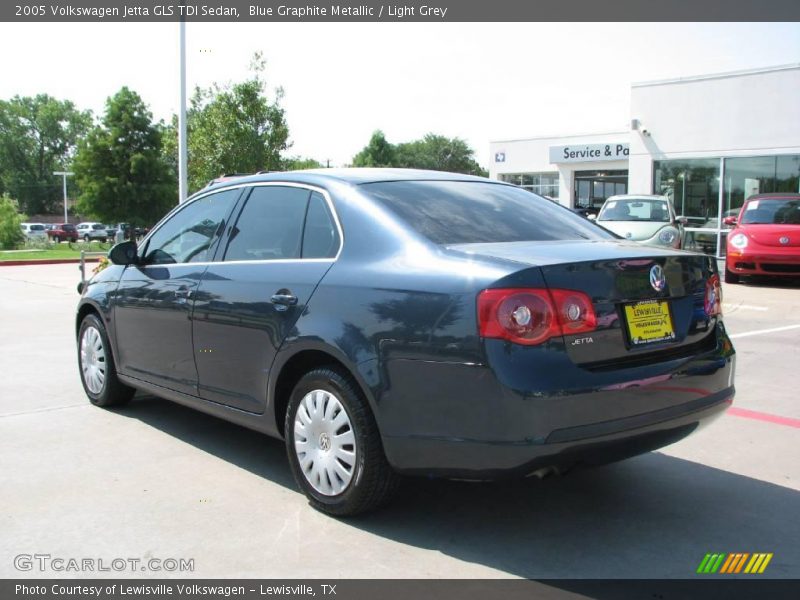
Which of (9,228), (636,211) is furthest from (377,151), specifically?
(636,211)

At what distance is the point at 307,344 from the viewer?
3709mm

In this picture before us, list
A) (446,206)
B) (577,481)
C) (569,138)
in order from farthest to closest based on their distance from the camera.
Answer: (569,138) → (577,481) → (446,206)

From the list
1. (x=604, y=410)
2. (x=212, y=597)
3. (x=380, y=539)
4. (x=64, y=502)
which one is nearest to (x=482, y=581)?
(x=380, y=539)

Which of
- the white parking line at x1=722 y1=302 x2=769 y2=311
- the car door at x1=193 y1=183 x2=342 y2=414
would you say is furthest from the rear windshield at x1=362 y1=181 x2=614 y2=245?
the white parking line at x1=722 y1=302 x2=769 y2=311

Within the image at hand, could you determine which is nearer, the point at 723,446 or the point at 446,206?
the point at 446,206

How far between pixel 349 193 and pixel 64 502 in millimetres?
2157

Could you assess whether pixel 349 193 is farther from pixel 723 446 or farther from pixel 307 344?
pixel 723 446

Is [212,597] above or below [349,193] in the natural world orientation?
below

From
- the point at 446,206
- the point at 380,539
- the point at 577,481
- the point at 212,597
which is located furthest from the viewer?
the point at 577,481

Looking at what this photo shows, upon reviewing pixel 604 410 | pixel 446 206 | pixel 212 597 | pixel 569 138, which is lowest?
pixel 212 597

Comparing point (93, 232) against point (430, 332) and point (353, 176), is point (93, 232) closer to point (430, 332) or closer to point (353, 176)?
point (353, 176)

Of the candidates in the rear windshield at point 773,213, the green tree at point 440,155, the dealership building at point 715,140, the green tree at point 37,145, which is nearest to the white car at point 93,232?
the green tree at point 440,155

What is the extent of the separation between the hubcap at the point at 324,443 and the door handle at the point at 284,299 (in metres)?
0.46

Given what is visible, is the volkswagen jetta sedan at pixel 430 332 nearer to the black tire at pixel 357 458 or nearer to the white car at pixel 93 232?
the black tire at pixel 357 458
